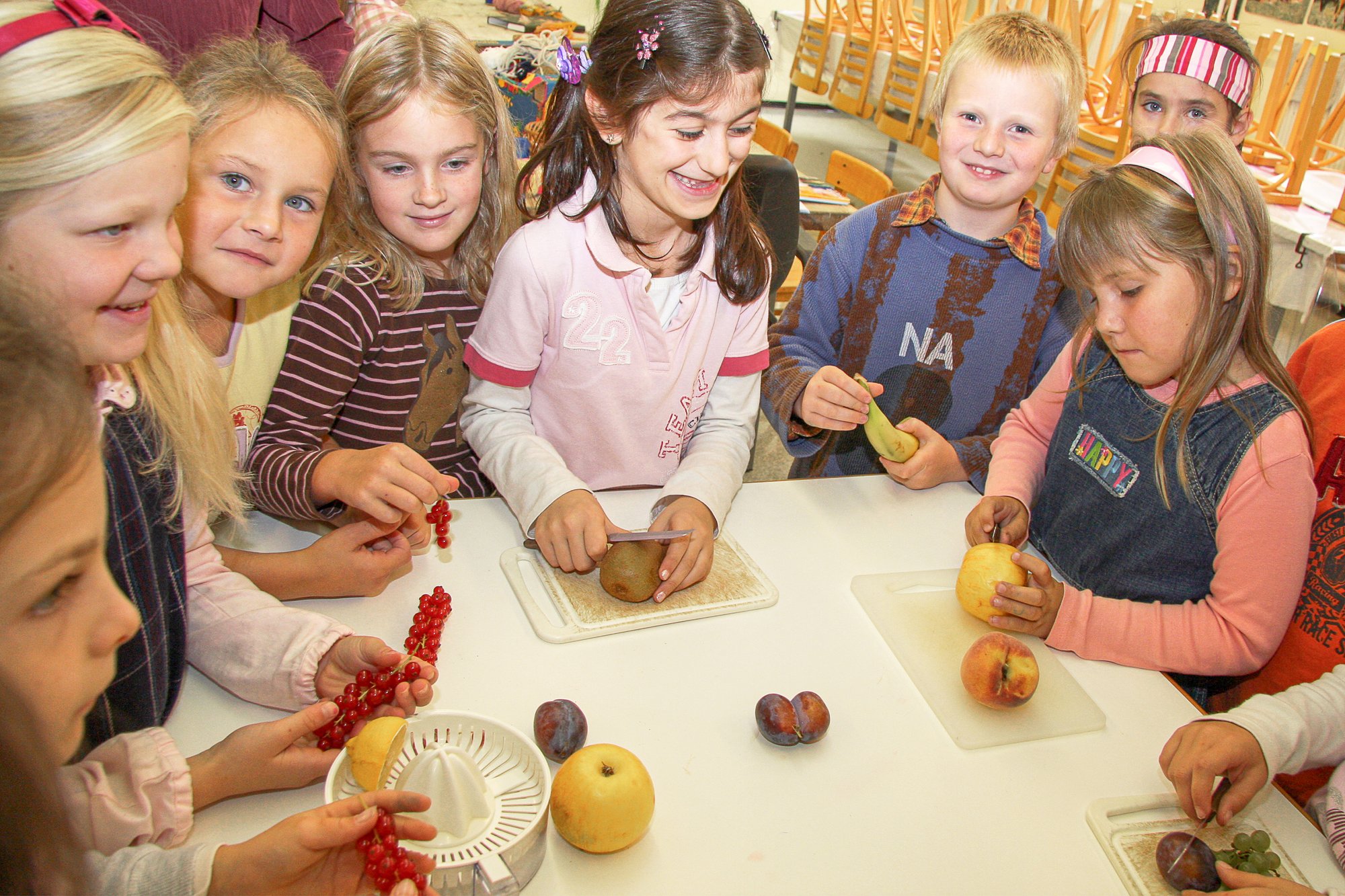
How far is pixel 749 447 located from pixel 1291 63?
4482 millimetres

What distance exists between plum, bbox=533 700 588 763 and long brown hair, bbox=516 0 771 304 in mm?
757

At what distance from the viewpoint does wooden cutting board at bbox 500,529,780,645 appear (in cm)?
104

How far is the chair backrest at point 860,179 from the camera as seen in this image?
2.72 metres

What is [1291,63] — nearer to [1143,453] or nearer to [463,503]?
[1143,453]

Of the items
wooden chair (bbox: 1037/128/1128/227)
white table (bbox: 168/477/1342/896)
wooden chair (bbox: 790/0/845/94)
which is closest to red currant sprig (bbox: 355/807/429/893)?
white table (bbox: 168/477/1342/896)

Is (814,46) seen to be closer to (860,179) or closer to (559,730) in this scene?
(860,179)

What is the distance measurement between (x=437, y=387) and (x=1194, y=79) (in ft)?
5.51

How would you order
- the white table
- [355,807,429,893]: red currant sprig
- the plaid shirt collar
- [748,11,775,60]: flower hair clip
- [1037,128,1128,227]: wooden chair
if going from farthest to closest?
[1037,128,1128,227]: wooden chair
the plaid shirt collar
[748,11,775,60]: flower hair clip
the white table
[355,807,429,893]: red currant sprig

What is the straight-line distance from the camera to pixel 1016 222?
168 centimetres

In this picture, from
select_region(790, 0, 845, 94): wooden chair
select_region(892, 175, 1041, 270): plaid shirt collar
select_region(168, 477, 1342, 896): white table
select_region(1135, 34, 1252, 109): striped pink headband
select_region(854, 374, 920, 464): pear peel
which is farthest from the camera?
select_region(790, 0, 845, 94): wooden chair

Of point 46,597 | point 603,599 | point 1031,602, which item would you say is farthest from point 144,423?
point 1031,602

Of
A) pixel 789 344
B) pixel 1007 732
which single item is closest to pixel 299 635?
pixel 1007 732

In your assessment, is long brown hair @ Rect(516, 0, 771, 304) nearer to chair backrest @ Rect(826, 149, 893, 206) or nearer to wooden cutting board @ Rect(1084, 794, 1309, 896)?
wooden cutting board @ Rect(1084, 794, 1309, 896)

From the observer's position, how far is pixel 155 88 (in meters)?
0.83
